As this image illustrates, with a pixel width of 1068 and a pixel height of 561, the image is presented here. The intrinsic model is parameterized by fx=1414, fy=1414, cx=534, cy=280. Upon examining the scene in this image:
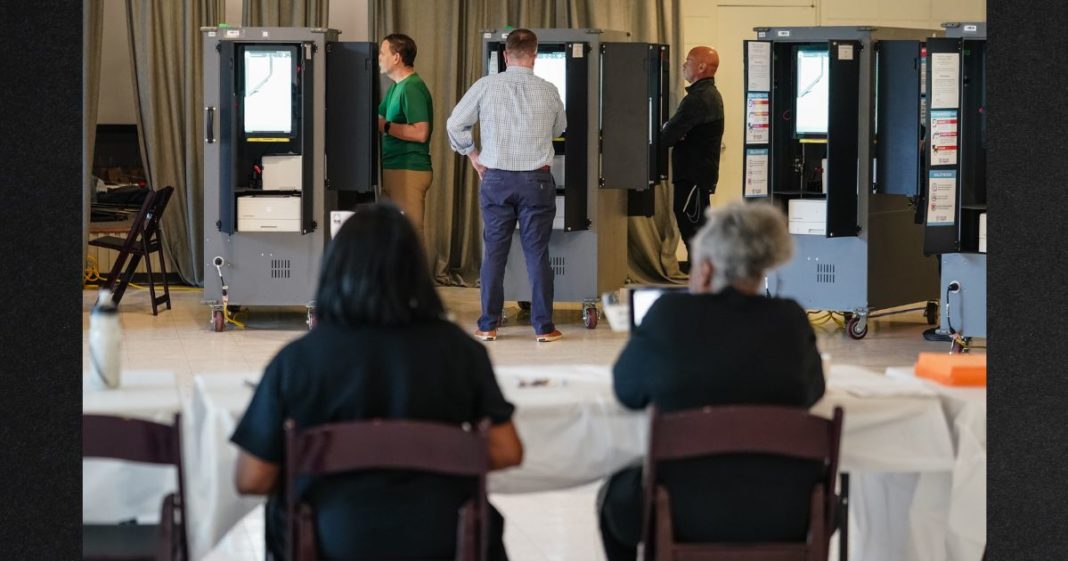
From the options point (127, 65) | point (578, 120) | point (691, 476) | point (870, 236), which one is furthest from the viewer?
point (578, 120)

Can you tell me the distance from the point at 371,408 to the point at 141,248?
0.78 m

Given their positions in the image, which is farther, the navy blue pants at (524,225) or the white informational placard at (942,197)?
the navy blue pants at (524,225)

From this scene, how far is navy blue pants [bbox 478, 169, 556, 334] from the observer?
8.88ft

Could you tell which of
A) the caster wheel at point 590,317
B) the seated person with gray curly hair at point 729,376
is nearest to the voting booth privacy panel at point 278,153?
the caster wheel at point 590,317

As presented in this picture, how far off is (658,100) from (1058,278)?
3.82 feet

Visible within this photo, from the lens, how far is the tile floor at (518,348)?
2449mm

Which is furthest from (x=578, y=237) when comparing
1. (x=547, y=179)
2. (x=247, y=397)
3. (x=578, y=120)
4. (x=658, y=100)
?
(x=247, y=397)

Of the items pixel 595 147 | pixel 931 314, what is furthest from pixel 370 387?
pixel 595 147

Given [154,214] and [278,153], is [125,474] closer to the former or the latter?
[154,214]

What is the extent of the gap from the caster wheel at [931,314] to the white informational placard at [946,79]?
0.38 metres

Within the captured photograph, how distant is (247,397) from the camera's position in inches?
90.6

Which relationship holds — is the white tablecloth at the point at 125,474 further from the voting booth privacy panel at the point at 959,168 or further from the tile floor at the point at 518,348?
the voting booth privacy panel at the point at 959,168

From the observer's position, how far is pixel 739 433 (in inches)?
86.0

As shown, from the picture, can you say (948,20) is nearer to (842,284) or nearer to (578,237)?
(842,284)
